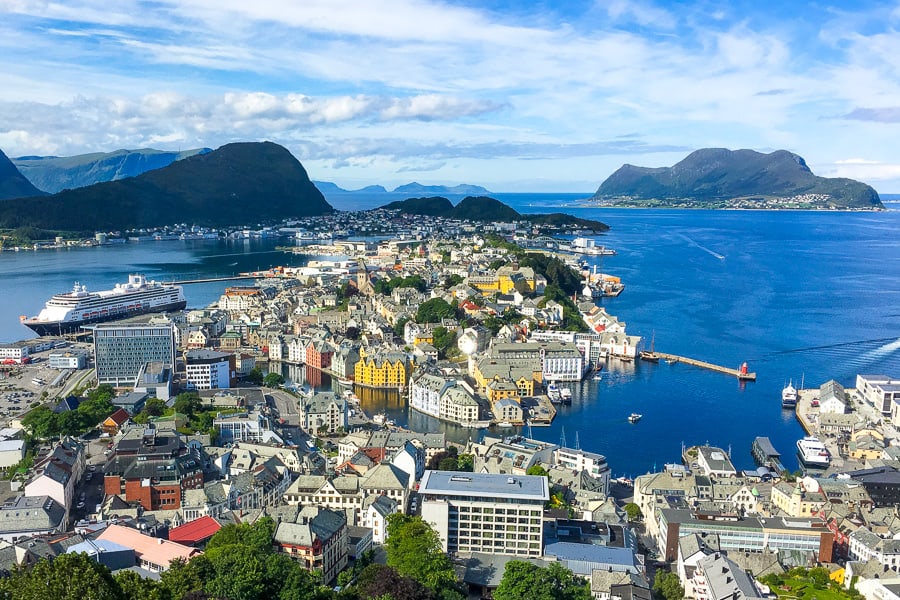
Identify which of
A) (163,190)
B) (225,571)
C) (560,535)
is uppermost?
(163,190)

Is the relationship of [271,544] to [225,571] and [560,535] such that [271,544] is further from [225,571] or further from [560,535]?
[560,535]

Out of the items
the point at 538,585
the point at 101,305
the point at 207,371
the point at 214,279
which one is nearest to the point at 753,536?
the point at 538,585

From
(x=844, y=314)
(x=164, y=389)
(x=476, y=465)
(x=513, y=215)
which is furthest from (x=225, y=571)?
(x=513, y=215)

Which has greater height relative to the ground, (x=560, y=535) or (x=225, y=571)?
(x=225, y=571)

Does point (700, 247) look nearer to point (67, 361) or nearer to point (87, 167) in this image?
point (67, 361)

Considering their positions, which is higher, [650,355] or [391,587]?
[391,587]

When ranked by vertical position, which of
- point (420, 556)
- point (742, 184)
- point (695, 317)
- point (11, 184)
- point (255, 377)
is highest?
point (742, 184)
